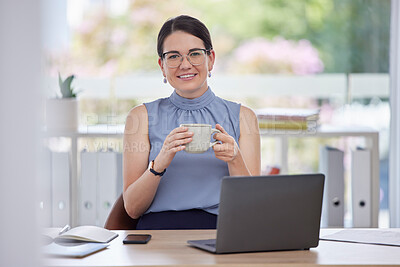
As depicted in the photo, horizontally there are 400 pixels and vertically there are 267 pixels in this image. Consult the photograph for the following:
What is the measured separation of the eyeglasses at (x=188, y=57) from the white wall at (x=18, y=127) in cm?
113

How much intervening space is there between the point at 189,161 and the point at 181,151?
43 millimetres

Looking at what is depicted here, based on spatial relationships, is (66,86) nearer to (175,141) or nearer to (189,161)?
(189,161)

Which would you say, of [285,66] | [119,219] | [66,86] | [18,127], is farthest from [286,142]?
[18,127]

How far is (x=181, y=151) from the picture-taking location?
1956mm

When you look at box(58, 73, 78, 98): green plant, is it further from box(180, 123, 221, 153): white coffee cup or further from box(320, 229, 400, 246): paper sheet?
box(320, 229, 400, 246): paper sheet

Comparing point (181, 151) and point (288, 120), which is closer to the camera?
point (181, 151)

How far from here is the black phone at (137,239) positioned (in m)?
1.42

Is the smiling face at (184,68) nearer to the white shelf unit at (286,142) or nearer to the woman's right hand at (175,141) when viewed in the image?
the woman's right hand at (175,141)

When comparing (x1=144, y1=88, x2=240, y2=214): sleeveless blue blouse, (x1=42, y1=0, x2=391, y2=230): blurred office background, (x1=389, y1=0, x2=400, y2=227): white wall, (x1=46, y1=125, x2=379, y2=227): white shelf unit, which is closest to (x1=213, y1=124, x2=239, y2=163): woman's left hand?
(x1=144, y1=88, x2=240, y2=214): sleeveless blue blouse

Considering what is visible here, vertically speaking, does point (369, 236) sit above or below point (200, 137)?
below

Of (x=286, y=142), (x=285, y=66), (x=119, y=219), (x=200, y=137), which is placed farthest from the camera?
(x=285, y=66)

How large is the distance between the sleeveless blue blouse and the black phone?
42 cm

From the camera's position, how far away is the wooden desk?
1245 mm

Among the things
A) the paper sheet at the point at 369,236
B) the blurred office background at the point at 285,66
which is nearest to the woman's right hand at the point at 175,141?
the paper sheet at the point at 369,236
